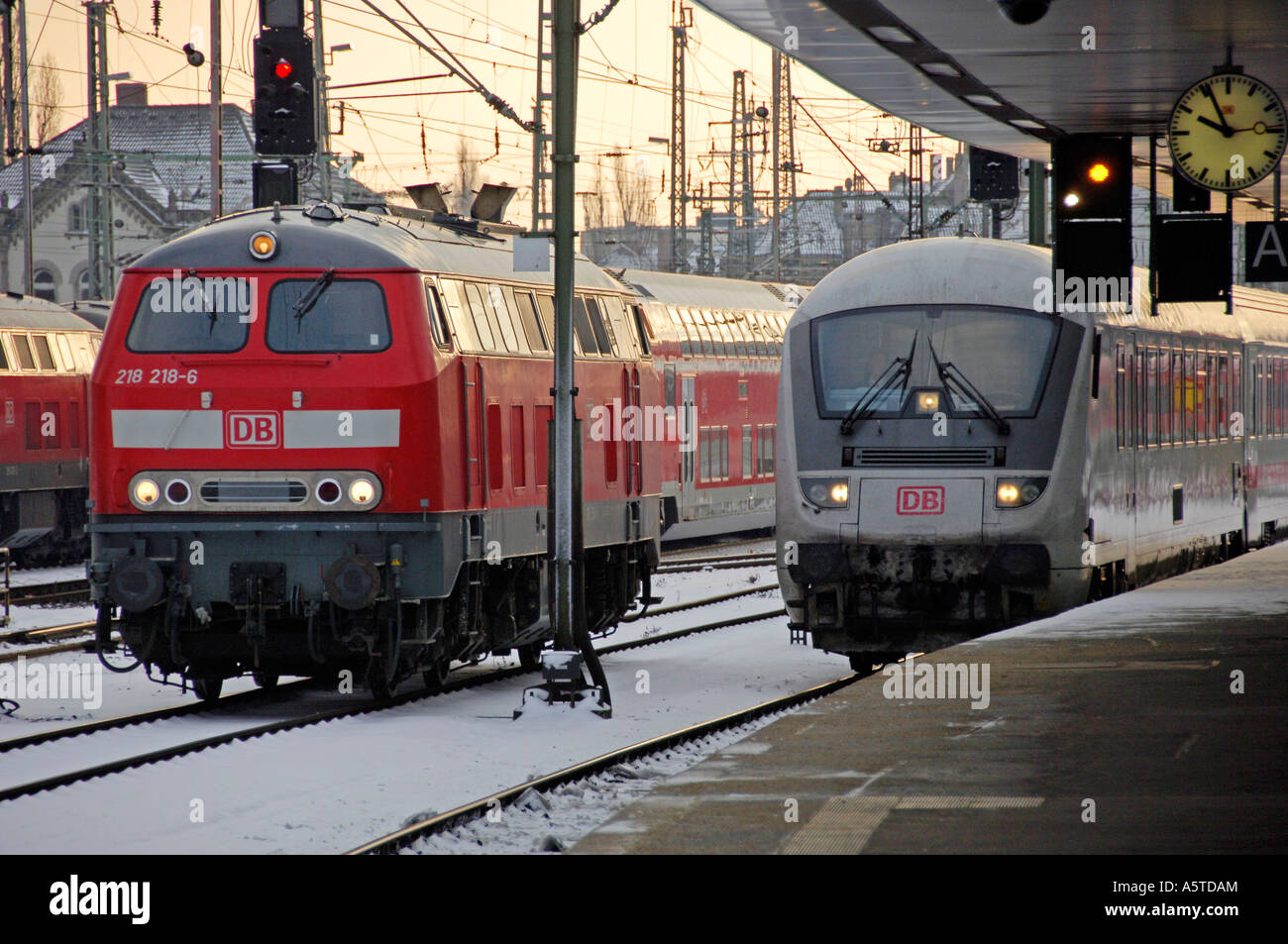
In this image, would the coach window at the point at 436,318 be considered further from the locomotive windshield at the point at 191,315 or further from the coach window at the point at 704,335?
the coach window at the point at 704,335

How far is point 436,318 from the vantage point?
1311cm

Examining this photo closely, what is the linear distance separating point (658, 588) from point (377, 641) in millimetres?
10863

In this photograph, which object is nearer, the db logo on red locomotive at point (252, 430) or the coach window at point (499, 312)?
the db logo on red locomotive at point (252, 430)

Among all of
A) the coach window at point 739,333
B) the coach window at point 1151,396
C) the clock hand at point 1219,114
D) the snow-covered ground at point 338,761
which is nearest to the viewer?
the snow-covered ground at point 338,761

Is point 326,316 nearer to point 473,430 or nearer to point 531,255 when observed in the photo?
point 473,430

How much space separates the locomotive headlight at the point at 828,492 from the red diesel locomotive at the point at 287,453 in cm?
187

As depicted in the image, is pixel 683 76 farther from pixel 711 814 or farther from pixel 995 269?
pixel 711 814

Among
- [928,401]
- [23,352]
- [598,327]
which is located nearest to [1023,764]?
[928,401]

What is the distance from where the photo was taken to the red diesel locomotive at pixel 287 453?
12734 millimetres

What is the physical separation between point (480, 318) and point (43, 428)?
15.5 metres

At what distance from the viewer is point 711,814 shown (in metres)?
7.54

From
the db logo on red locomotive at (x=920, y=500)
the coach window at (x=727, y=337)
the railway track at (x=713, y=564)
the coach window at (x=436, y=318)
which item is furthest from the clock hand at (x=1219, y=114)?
the coach window at (x=727, y=337)

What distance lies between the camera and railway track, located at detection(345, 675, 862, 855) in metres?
8.64
